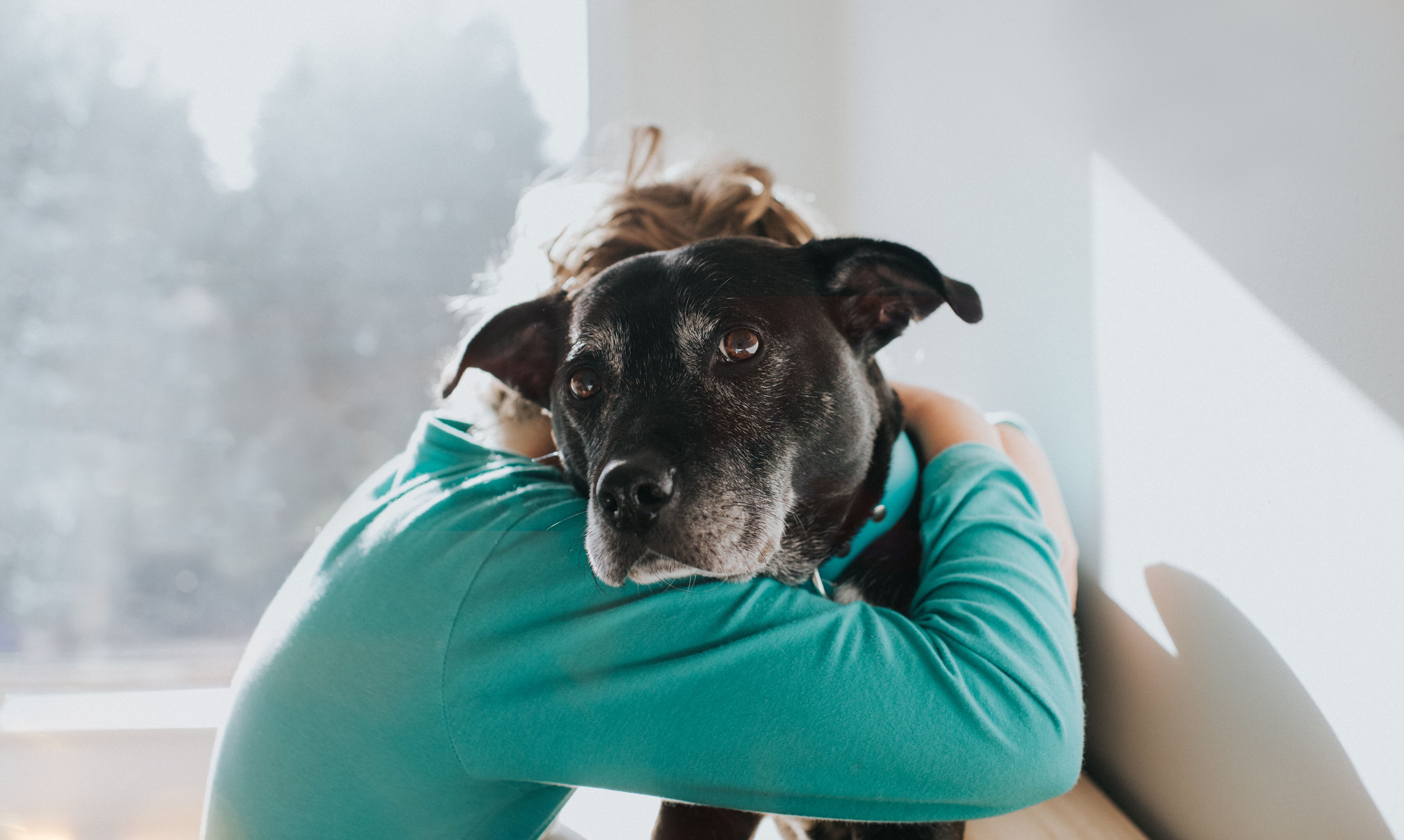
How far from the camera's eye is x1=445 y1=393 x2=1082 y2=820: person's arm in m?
0.78

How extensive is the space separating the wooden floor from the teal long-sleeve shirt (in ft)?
1.35

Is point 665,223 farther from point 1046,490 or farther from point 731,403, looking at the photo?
point 1046,490

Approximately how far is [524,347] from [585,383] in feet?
0.53

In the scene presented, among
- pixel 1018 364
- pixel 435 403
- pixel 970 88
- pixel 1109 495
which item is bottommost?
pixel 435 403

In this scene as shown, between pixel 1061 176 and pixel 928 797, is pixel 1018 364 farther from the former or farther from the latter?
pixel 928 797

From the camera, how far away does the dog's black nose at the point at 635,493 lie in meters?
0.89

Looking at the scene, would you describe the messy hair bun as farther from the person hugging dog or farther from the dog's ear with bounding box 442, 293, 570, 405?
the person hugging dog

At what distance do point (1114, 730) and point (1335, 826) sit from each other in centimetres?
45

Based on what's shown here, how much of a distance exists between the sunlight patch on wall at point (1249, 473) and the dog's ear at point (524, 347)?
80cm

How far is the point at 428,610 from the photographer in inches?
34.4

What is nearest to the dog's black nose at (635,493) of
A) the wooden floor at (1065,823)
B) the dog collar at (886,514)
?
the dog collar at (886,514)

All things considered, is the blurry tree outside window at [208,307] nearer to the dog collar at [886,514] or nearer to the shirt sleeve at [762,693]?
the dog collar at [886,514]

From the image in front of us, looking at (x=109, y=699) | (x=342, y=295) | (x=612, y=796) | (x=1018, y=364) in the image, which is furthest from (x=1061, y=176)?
(x=109, y=699)

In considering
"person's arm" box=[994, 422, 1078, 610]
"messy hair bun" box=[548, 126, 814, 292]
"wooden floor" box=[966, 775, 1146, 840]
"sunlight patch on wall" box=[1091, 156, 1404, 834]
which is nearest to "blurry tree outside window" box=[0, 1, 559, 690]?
"messy hair bun" box=[548, 126, 814, 292]
